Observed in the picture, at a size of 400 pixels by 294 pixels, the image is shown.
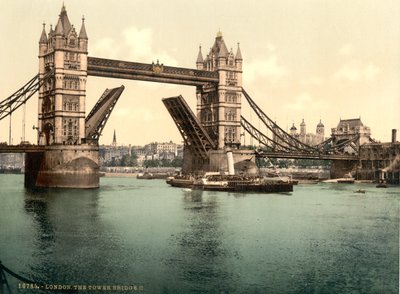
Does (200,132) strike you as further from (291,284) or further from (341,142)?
(291,284)

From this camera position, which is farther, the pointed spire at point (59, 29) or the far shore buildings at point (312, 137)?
the far shore buildings at point (312, 137)

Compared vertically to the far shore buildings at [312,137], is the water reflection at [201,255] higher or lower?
lower

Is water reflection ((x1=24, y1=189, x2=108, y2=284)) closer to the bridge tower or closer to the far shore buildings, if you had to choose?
the bridge tower

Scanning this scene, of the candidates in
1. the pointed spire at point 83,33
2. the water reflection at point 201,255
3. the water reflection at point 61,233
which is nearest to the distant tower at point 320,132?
the pointed spire at point 83,33

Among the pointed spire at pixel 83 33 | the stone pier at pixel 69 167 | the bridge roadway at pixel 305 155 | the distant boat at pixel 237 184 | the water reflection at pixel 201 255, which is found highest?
the pointed spire at pixel 83 33

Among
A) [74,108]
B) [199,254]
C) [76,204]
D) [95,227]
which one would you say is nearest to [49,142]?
[74,108]

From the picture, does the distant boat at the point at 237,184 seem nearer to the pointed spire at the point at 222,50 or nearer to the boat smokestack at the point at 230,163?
the boat smokestack at the point at 230,163

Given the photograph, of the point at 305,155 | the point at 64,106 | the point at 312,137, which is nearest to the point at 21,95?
the point at 64,106

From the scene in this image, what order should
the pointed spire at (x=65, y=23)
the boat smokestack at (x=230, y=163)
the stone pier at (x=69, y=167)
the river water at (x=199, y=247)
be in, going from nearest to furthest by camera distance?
the river water at (x=199, y=247) < the stone pier at (x=69, y=167) < the pointed spire at (x=65, y=23) < the boat smokestack at (x=230, y=163)
